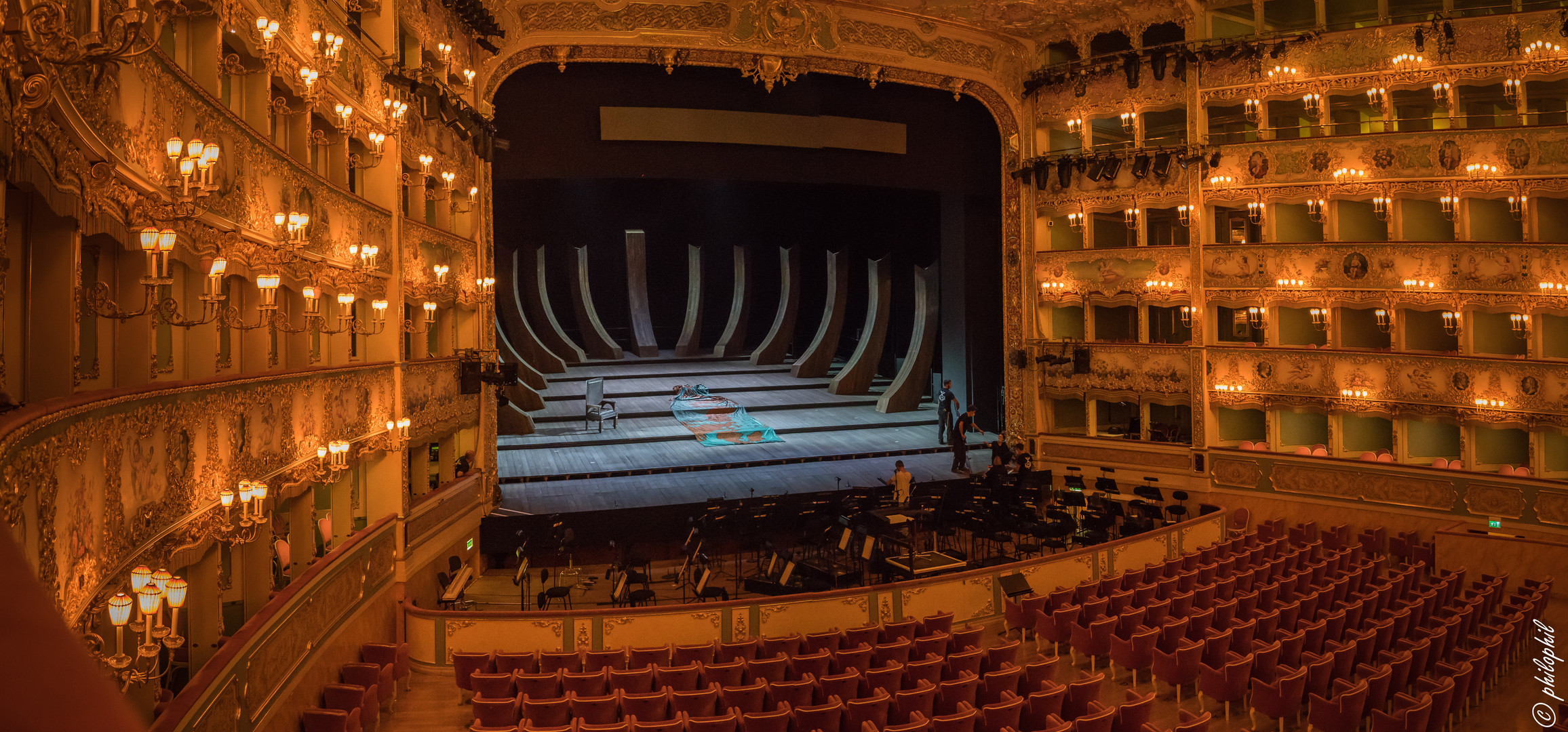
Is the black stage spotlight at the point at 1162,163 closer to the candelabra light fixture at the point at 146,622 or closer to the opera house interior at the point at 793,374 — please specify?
the opera house interior at the point at 793,374

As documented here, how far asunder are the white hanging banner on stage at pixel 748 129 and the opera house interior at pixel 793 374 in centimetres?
9

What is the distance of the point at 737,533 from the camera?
1529 centimetres

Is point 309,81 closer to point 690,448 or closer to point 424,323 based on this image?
point 424,323

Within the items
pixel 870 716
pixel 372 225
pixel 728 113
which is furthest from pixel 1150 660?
pixel 728 113

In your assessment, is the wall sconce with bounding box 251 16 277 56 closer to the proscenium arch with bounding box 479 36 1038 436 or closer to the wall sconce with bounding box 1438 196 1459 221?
the proscenium arch with bounding box 479 36 1038 436

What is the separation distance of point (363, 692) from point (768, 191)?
18372 mm

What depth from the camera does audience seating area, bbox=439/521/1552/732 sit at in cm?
812

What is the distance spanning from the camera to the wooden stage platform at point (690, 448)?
17.5 metres

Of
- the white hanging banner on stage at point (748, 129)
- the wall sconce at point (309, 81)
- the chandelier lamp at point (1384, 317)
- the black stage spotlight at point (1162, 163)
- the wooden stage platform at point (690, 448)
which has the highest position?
the white hanging banner on stage at point (748, 129)

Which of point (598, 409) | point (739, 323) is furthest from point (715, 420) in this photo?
point (739, 323)

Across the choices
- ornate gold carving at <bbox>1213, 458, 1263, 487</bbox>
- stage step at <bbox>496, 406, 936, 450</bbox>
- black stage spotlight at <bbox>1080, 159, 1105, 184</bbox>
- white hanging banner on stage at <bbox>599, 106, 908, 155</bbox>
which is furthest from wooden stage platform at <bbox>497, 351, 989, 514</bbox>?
black stage spotlight at <bbox>1080, 159, 1105, 184</bbox>

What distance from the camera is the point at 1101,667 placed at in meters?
11.1

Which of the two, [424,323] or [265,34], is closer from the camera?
[265,34]

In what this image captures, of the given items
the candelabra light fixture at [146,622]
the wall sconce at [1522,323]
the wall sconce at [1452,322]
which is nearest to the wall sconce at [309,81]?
the candelabra light fixture at [146,622]
